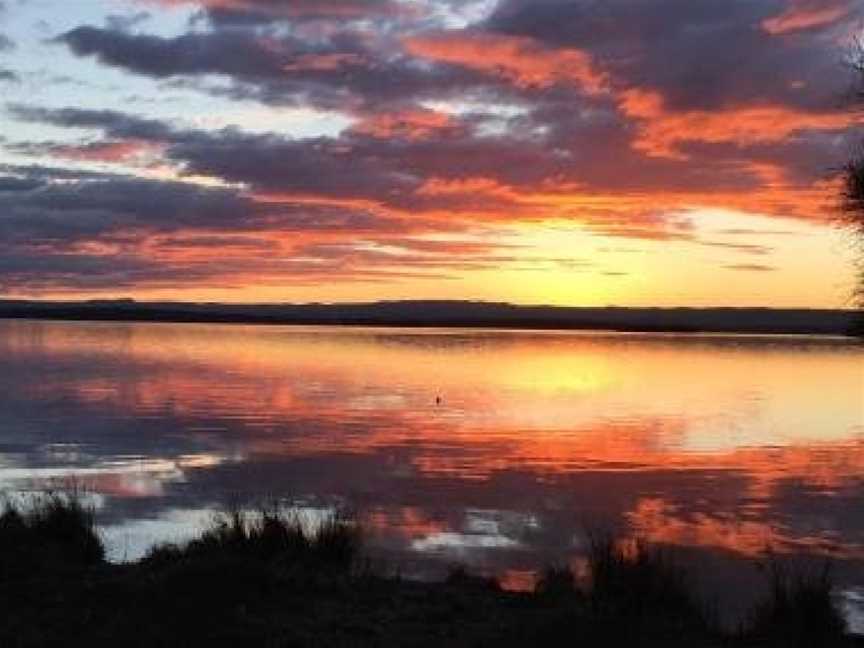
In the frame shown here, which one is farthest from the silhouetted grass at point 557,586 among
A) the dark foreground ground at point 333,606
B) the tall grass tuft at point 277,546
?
the tall grass tuft at point 277,546

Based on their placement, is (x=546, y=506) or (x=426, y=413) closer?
(x=546, y=506)

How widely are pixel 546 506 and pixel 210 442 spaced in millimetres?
10470

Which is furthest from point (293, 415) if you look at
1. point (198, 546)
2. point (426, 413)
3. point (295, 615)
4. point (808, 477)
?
point (295, 615)

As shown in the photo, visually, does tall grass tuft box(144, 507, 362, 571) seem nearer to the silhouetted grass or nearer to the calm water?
the silhouetted grass

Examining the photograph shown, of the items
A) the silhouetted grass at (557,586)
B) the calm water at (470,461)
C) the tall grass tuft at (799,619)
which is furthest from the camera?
the calm water at (470,461)

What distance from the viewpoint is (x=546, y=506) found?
20.6m

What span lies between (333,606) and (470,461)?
1726cm

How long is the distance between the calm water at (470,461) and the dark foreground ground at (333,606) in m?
3.93

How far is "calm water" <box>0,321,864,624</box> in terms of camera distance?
17500 mm

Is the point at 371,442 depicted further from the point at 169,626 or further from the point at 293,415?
the point at 169,626

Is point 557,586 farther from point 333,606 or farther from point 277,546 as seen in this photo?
point 277,546

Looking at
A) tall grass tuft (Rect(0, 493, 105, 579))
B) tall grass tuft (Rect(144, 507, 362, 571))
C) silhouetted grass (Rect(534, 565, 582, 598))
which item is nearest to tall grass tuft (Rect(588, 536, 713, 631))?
silhouetted grass (Rect(534, 565, 582, 598))

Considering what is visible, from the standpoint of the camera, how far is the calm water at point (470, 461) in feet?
57.4

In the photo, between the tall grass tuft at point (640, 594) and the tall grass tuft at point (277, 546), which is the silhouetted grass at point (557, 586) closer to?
the tall grass tuft at point (640, 594)
